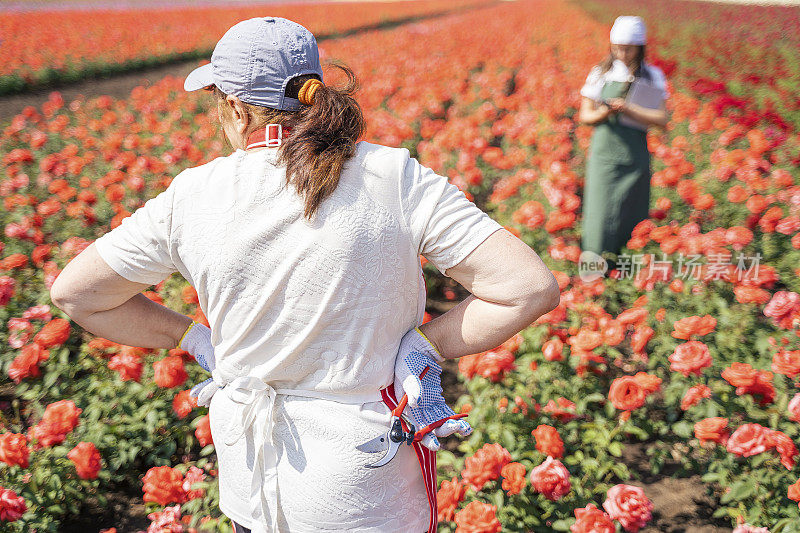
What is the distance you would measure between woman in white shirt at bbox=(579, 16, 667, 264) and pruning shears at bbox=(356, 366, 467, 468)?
8.85ft

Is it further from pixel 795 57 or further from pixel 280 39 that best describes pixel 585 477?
pixel 795 57

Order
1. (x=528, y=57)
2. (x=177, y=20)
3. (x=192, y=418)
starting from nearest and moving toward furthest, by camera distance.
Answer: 1. (x=192, y=418)
2. (x=528, y=57)
3. (x=177, y=20)

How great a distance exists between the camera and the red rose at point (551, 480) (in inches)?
69.4

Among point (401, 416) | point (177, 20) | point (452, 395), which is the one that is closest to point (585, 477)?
point (452, 395)

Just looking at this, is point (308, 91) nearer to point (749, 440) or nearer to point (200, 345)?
point (200, 345)

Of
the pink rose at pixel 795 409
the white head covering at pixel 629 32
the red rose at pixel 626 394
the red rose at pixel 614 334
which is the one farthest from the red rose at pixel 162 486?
the white head covering at pixel 629 32

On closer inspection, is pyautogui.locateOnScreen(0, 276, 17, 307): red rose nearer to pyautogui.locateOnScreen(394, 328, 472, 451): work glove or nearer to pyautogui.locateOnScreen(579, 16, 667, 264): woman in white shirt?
pyautogui.locateOnScreen(394, 328, 472, 451): work glove

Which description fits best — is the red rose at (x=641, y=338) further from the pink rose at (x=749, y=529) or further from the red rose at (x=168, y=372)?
the red rose at (x=168, y=372)

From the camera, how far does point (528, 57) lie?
866 centimetres

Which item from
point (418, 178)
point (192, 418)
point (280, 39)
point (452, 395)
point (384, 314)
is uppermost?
point (280, 39)

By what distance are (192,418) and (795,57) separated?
6.03 meters

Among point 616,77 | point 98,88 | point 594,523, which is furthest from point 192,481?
point 98,88

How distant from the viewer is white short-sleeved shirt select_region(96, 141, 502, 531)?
958 mm

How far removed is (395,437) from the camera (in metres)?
1.06
